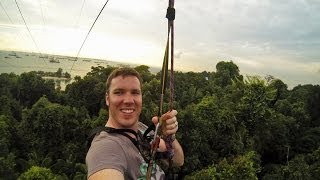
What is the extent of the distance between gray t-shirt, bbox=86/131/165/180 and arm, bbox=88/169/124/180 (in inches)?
1.0

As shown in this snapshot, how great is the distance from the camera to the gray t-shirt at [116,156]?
8.36ft

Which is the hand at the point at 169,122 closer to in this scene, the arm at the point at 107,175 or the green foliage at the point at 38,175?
the arm at the point at 107,175

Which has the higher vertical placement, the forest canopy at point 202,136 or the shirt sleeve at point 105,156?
the shirt sleeve at point 105,156

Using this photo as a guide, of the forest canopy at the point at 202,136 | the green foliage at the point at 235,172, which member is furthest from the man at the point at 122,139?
the green foliage at the point at 235,172

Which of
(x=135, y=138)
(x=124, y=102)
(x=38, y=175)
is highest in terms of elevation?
(x=124, y=102)

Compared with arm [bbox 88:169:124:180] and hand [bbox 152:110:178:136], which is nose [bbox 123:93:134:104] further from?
arm [bbox 88:169:124:180]

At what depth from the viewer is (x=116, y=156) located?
8.67 feet

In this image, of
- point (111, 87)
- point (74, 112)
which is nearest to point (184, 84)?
point (74, 112)

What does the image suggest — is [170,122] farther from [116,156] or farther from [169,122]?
[116,156]

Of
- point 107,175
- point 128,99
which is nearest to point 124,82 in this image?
point 128,99

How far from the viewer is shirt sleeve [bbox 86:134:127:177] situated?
2.52m

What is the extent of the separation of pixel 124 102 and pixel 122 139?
33 centimetres

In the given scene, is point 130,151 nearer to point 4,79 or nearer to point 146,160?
point 146,160

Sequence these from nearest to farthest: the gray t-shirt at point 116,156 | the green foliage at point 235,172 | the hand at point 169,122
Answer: the gray t-shirt at point 116,156 < the hand at point 169,122 < the green foliage at point 235,172
